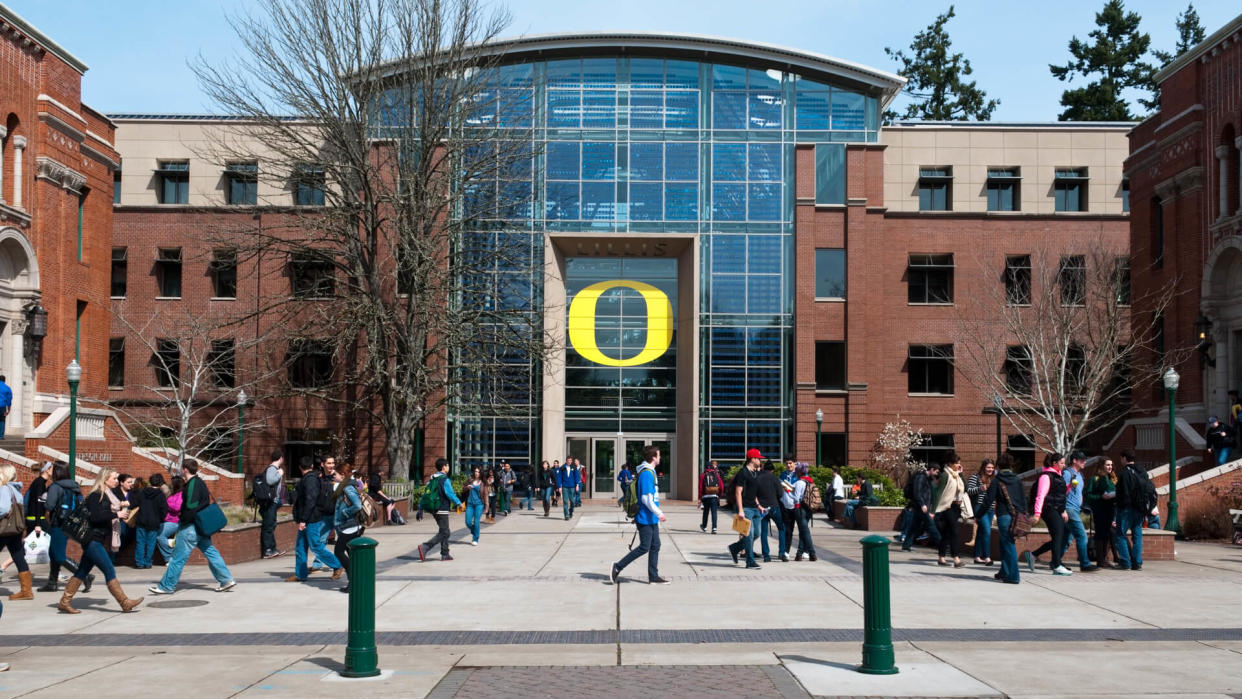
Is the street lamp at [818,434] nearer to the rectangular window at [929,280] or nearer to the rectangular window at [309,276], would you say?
the rectangular window at [929,280]

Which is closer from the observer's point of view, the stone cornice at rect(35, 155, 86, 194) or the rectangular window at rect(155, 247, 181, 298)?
the stone cornice at rect(35, 155, 86, 194)

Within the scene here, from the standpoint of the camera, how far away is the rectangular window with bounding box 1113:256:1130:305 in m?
36.2

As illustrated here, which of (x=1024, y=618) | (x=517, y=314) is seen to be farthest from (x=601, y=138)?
(x=1024, y=618)

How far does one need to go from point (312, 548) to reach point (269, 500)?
3887mm

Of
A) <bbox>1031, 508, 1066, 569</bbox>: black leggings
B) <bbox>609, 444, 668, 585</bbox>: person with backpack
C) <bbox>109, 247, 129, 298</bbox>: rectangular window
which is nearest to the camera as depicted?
<bbox>609, 444, 668, 585</bbox>: person with backpack

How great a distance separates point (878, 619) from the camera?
8.92 meters

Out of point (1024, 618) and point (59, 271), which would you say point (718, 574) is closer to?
point (1024, 618)

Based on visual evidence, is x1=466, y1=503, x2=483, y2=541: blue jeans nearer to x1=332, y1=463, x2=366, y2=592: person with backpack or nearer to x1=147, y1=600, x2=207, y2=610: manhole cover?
x1=332, y1=463, x2=366, y2=592: person with backpack

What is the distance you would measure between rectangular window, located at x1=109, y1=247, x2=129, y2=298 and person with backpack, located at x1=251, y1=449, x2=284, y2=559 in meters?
28.6

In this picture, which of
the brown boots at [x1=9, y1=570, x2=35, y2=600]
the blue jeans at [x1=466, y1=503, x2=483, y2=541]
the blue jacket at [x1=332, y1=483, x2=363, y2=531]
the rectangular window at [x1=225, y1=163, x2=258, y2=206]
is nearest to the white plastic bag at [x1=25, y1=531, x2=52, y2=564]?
the brown boots at [x1=9, y1=570, x2=35, y2=600]

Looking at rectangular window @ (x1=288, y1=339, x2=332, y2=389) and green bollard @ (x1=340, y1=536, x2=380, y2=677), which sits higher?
rectangular window @ (x1=288, y1=339, x2=332, y2=389)

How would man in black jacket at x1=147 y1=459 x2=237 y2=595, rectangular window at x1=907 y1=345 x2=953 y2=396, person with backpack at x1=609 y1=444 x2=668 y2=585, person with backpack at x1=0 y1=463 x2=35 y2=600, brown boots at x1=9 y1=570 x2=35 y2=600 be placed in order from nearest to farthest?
person with backpack at x1=0 y1=463 x2=35 y2=600
brown boots at x1=9 y1=570 x2=35 y2=600
man in black jacket at x1=147 y1=459 x2=237 y2=595
person with backpack at x1=609 y1=444 x2=668 y2=585
rectangular window at x1=907 y1=345 x2=953 y2=396

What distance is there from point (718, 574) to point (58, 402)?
74.3 feet

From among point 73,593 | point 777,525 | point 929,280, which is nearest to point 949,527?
point 777,525
